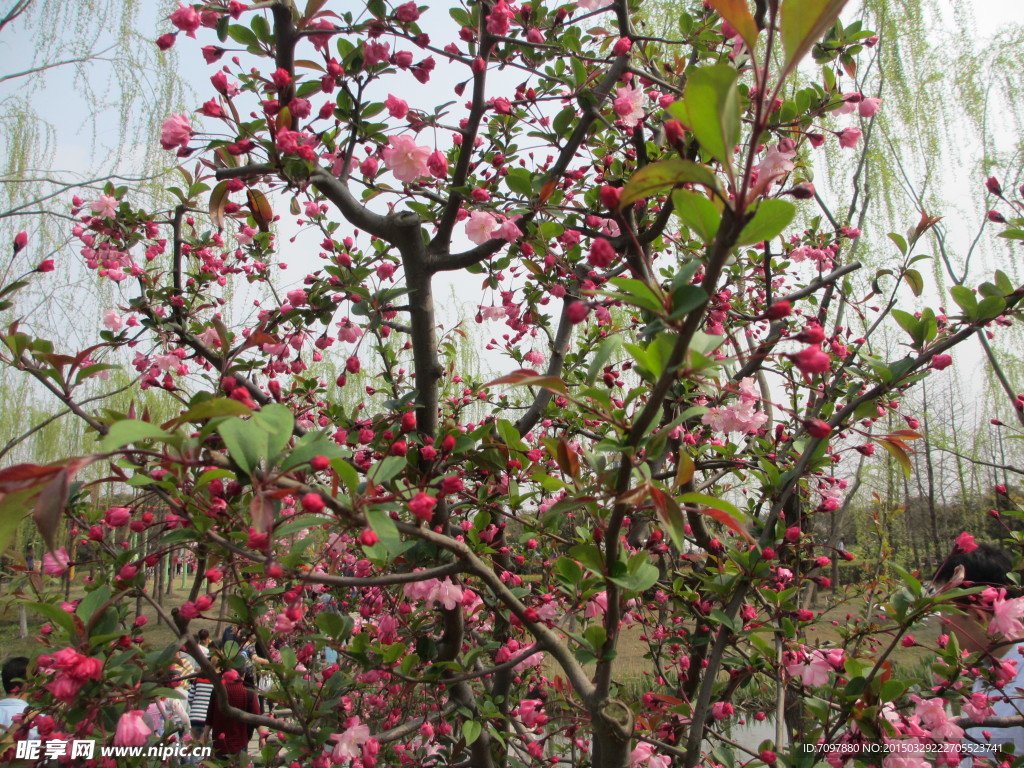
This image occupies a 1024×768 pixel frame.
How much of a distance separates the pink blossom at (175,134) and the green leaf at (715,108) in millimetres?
1242

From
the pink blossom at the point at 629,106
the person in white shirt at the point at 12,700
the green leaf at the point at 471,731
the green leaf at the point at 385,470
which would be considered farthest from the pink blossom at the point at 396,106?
the person in white shirt at the point at 12,700

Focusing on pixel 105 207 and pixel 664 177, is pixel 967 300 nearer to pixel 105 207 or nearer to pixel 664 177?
pixel 664 177

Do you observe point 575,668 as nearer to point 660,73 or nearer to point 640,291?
point 640,291

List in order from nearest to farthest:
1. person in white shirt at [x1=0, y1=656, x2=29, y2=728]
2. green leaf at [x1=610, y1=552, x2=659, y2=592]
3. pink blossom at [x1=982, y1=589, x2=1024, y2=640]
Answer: green leaf at [x1=610, y1=552, x2=659, y2=592], pink blossom at [x1=982, y1=589, x2=1024, y2=640], person in white shirt at [x1=0, y1=656, x2=29, y2=728]

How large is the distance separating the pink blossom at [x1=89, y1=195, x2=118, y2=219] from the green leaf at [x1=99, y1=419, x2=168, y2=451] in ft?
7.22

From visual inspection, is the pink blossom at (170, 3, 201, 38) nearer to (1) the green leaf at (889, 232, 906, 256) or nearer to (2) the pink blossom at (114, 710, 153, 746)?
(2) the pink blossom at (114, 710, 153, 746)

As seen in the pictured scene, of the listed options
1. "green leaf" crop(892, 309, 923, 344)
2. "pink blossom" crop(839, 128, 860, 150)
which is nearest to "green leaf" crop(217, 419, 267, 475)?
"green leaf" crop(892, 309, 923, 344)

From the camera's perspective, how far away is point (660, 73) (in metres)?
1.98

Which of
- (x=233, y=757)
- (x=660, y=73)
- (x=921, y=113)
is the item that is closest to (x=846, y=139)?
(x=660, y=73)

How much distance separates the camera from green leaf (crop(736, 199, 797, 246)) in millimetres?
614

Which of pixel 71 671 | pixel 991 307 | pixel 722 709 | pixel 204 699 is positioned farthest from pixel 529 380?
pixel 204 699

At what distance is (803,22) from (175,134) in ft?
4.32

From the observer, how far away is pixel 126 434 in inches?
23.1

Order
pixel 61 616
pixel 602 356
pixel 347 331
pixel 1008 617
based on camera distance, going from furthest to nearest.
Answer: pixel 347 331 < pixel 1008 617 < pixel 61 616 < pixel 602 356
